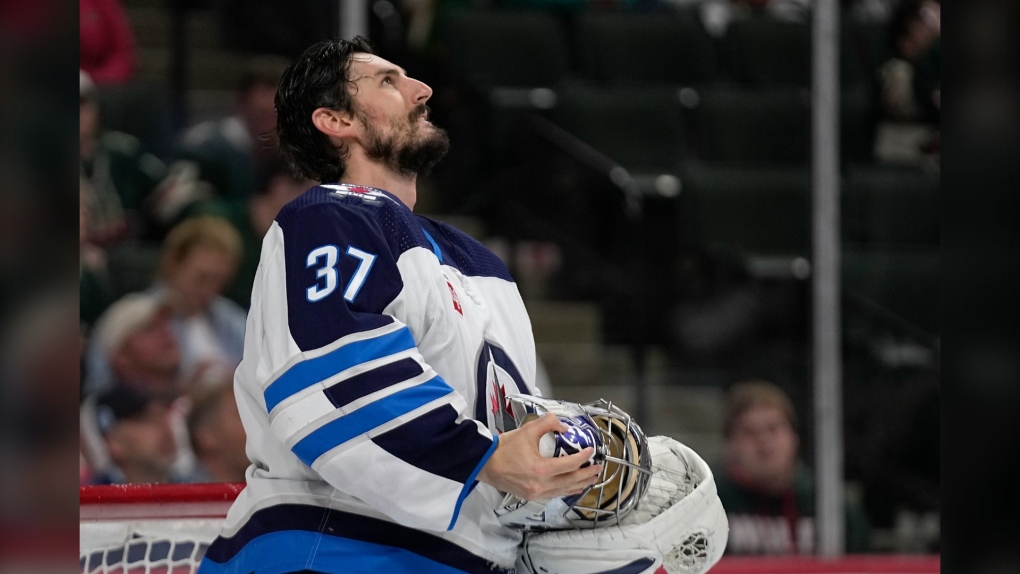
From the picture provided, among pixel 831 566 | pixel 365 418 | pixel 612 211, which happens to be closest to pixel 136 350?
pixel 612 211

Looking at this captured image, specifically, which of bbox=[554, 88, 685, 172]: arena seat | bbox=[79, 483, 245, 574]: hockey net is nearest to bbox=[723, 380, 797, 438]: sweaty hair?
bbox=[554, 88, 685, 172]: arena seat

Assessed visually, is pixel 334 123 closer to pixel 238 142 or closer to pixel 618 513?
pixel 618 513

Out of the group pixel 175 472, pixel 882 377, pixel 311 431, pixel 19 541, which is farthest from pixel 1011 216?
pixel 882 377

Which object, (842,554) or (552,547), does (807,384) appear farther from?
(552,547)

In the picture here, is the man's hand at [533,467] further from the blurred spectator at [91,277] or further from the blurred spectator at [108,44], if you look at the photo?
the blurred spectator at [108,44]

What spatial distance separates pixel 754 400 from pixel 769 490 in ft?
0.85

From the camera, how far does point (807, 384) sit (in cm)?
328

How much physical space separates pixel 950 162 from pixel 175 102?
2.98 metres

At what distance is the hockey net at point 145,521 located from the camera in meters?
1.64

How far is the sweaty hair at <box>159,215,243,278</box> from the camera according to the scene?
2.98 metres

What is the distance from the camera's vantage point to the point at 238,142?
3074mm

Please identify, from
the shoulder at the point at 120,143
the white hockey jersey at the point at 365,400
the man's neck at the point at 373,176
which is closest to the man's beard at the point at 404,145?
the man's neck at the point at 373,176

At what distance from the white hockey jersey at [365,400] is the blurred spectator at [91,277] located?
Answer: 64.2 inches

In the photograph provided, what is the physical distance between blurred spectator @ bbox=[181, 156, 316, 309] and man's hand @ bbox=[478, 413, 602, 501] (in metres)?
1.94
